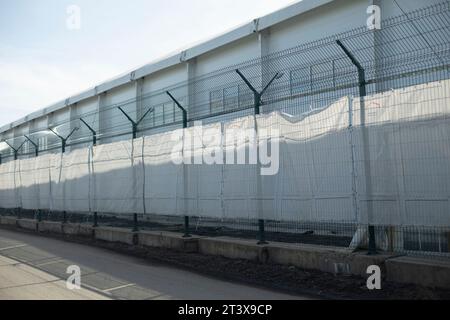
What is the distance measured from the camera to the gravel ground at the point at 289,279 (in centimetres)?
670

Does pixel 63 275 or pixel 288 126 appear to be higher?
pixel 288 126

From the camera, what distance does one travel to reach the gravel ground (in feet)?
22.0

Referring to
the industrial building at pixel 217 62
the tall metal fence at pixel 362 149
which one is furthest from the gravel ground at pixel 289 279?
the industrial building at pixel 217 62

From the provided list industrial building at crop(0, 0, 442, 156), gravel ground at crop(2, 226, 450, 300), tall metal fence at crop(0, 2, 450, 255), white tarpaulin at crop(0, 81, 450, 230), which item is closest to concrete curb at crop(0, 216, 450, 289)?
gravel ground at crop(2, 226, 450, 300)

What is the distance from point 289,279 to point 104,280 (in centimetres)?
290

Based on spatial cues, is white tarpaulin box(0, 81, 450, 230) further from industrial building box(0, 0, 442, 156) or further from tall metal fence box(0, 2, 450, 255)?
industrial building box(0, 0, 442, 156)

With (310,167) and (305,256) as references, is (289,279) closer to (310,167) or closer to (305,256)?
(305,256)

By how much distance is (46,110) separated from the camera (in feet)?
98.8

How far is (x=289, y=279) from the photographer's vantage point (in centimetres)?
800

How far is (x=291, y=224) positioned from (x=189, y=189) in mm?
2819

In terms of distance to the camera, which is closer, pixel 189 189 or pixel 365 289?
pixel 365 289

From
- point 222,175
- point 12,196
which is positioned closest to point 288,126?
point 222,175
